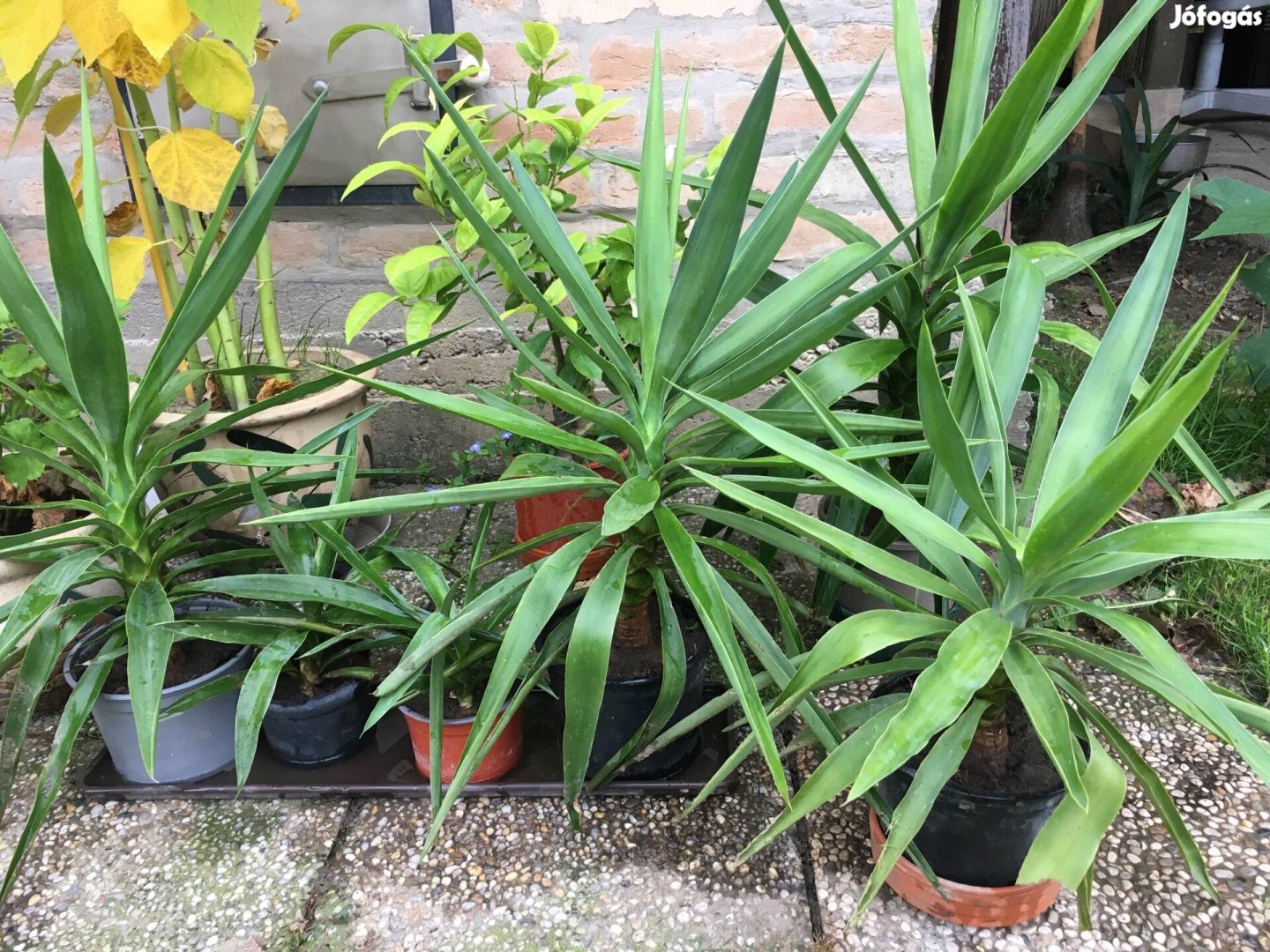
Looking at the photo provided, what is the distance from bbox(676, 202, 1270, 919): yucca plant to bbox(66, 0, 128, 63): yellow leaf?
125 cm

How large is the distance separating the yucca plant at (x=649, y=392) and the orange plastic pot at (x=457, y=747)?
17 centimetres

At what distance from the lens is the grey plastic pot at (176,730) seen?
5.00 ft

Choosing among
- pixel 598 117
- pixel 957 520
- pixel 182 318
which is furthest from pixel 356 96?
pixel 957 520

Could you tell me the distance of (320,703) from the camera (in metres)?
1.53

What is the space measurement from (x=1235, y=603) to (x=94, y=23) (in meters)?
2.41

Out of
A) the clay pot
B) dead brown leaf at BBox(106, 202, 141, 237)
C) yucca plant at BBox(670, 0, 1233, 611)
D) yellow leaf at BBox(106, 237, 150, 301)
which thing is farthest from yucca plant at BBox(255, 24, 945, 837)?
dead brown leaf at BBox(106, 202, 141, 237)

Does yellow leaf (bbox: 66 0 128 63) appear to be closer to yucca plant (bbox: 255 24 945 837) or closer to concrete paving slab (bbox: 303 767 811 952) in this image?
yucca plant (bbox: 255 24 945 837)

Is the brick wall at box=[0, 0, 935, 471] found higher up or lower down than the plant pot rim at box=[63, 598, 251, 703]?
→ higher up

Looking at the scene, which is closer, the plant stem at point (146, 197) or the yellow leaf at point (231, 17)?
the yellow leaf at point (231, 17)

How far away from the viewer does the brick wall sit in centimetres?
212

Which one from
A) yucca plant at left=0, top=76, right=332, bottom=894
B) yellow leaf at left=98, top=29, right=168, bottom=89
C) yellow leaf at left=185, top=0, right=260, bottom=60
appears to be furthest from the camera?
yellow leaf at left=98, top=29, right=168, bottom=89

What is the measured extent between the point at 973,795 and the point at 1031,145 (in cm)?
94

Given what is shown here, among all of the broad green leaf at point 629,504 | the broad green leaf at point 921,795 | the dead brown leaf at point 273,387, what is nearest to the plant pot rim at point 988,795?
the broad green leaf at point 921,795

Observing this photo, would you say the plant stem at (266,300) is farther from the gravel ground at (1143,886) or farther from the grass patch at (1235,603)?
the grass patch at (1235,603)
